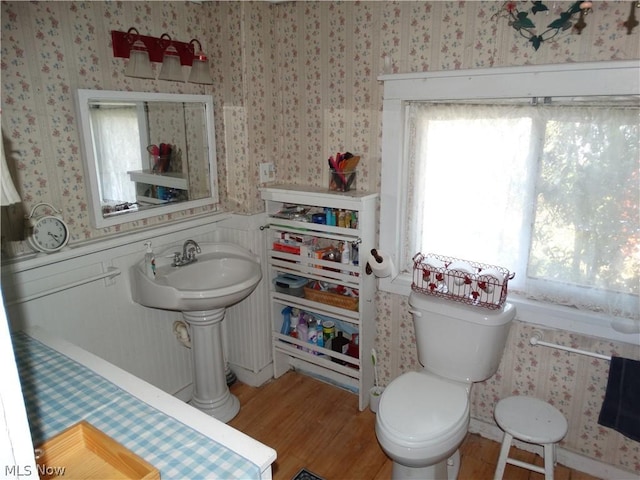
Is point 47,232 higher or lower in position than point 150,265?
higher

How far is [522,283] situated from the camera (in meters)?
2.13

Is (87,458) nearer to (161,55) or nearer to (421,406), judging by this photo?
(421,406)

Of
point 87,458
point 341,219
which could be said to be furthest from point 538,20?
point 87,458

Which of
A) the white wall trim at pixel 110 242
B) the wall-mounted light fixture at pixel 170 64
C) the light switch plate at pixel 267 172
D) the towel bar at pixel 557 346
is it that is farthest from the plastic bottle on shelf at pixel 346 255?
the wall-mounted light fixture at pixel 170 64

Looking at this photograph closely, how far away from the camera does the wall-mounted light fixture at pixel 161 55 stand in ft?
6.82

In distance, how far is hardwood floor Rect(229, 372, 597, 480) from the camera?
84.0 inches

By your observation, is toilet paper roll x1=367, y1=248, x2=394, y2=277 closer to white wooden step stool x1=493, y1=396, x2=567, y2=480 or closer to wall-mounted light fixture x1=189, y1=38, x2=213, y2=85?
white wooden step stool x1=493, y1=396, x2=567, y2=480

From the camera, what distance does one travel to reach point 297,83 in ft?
8.37

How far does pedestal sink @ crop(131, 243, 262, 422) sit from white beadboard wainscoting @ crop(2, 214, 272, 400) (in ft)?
0.30

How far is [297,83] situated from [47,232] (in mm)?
1508

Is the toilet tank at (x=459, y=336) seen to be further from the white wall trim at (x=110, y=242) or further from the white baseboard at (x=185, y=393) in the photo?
the white baseboard at (x=185, y=393)

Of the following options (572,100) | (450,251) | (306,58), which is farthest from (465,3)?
(450,251)

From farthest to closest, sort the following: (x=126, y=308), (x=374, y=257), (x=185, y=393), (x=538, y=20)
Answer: (x=185, y=393) → (x=374, y=257) → (x=126, y=308) → (x=538, y=20)

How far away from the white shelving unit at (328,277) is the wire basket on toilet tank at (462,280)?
345 mm
